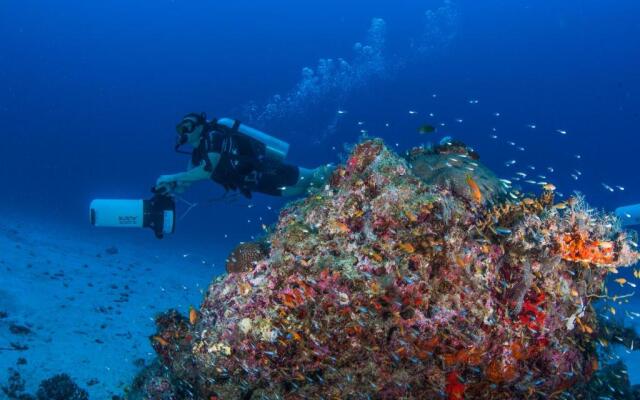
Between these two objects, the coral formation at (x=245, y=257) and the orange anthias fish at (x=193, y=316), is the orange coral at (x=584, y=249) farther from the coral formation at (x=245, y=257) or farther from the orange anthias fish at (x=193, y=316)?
the orange anthias fish at (x=193, y=316)

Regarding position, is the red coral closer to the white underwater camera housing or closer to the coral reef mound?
the coral reef mound

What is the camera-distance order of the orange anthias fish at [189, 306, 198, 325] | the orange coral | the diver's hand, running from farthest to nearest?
the diver's hand, the orange anthias fish at [189, 306, 198, 325], the orange coral

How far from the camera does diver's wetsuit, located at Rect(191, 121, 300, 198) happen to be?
355 inches

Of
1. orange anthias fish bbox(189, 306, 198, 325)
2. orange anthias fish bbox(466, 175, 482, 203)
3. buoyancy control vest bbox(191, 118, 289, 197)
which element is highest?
orange anthias fish bbox(466, 175, 482, 203)

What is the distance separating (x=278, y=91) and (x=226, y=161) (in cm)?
10813

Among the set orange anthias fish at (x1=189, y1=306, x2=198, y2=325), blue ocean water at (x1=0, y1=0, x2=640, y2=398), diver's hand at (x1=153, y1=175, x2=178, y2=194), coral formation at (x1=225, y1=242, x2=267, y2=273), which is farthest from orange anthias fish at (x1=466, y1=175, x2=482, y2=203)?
blue ocean water at (x1=0, y1=0, x2=640, y2=398)

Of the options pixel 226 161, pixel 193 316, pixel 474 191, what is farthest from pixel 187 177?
pixel 474 191

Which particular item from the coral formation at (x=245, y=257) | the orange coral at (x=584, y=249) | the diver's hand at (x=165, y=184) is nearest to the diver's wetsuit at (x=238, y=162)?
the diver's hand at (x=165, y=184)

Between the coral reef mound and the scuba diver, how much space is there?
4.39 metres

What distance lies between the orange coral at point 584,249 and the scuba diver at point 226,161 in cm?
528

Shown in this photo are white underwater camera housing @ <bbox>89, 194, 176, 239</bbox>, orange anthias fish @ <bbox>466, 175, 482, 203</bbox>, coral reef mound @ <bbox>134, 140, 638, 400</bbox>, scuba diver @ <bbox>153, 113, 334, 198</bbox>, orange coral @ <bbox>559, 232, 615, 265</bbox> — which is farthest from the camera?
scuba diver @ <bbox>153, 113, 334, 198</bbox>

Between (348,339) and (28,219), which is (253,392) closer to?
(348,339)

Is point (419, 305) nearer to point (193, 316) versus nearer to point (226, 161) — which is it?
point (193, 316)

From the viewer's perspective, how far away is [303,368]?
401 cm
